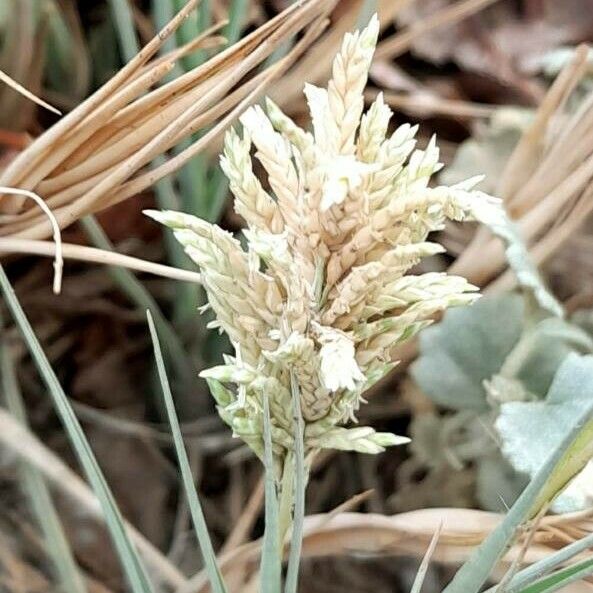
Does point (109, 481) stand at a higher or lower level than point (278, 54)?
lower

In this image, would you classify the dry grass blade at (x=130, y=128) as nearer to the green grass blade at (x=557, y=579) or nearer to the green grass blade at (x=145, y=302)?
the green grass blade at (x=145, y=302)

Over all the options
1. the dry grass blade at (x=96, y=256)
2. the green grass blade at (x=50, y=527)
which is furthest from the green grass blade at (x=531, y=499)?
the green grass blade at (x=50, y=527)

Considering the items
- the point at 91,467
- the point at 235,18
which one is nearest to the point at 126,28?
the point at 235,18

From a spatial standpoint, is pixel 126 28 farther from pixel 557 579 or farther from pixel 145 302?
pixel 557 579

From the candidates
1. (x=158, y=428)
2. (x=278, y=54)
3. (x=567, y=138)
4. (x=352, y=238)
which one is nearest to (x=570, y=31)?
(x=567, y=138)

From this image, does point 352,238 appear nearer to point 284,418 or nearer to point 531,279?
point 284,418
